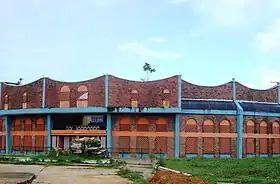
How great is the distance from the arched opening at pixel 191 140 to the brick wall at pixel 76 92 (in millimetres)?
8069

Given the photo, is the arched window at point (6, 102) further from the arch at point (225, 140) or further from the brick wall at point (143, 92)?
the arch at point (225, 140)

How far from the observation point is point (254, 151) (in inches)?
1662

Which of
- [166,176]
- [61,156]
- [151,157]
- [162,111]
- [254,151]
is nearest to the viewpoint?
[166,176]

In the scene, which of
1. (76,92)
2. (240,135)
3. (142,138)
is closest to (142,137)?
(142,138)

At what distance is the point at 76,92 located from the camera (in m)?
41.0

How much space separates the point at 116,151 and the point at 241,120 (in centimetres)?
1196

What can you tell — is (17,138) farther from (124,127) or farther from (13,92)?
(124,127)

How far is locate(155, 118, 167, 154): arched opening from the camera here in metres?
39.9

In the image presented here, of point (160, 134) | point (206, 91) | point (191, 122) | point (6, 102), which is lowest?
point (160, 134)

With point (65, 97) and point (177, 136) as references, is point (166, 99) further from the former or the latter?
point (65, 97)

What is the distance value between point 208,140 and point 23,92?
18.8 meters

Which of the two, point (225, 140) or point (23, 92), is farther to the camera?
point (23, 92)

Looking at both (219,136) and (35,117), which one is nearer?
(219,136)

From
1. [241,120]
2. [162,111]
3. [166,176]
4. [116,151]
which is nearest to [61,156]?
[116,151]
